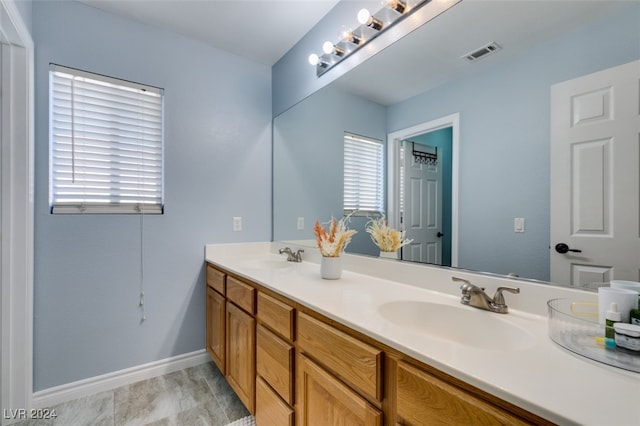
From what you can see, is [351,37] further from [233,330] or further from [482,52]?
[233,330]

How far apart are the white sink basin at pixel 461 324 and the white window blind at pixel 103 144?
1.80 m

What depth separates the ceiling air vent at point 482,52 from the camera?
3.54ft

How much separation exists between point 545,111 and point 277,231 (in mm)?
1970

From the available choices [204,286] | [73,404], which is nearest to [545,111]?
[204,286]

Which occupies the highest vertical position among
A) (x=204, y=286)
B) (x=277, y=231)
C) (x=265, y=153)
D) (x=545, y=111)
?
(x=265, y=153)

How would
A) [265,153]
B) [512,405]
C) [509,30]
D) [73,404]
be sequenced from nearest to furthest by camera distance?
[512,405], [509,30], [73,404], [265,153]

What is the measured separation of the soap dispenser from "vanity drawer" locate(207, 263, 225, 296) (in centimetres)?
176

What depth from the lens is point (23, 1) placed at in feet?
4.88

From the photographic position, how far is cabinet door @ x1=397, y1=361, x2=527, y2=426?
1.81 ft

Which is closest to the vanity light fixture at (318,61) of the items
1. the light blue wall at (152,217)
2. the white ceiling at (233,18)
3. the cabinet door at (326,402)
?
the white ceiling at (233,18)

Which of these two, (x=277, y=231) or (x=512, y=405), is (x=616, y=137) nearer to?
(x=512, y=405)

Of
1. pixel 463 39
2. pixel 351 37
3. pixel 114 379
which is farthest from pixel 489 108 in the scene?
pixel 114 379

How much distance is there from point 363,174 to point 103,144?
169 centimetres

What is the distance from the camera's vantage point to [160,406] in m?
1.70
